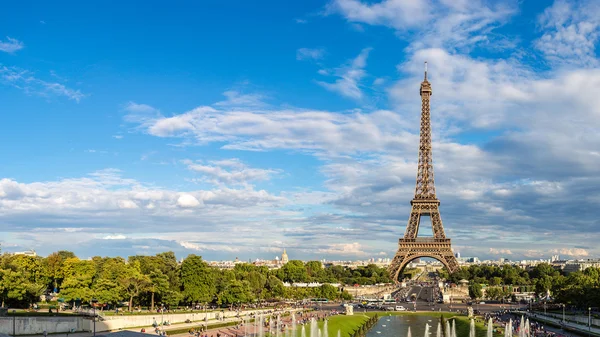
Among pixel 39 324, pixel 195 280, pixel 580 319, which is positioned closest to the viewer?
pixel 39 324

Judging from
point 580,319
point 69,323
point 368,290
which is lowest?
point 368,290

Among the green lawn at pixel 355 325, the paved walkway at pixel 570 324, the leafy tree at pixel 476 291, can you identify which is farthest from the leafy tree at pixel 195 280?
the leafy tree at pixel 476 291

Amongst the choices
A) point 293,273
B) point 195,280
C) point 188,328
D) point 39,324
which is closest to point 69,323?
point 39,324

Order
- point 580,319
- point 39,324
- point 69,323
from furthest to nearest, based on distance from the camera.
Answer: point 580,319 → point 69,323 → point 39,324

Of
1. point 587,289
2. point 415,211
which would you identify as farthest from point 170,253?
point 587,289

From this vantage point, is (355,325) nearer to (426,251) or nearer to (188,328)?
(188,328)

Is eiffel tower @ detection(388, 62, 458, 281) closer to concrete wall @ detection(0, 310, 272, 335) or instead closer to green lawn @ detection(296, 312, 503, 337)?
green lawn @ detection(296, 312, 503, 337)

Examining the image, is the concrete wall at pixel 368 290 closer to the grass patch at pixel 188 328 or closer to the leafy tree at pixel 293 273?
the leafy tree at pixel 293 273
